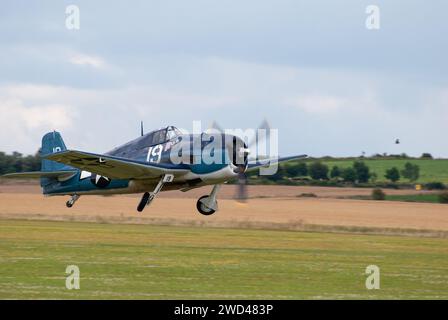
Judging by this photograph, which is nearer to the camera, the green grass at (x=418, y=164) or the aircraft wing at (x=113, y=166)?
the aircraft wing at (x=113, y=166)

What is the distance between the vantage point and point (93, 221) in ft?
127

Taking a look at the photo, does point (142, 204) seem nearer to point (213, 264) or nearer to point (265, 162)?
point (265, 162)

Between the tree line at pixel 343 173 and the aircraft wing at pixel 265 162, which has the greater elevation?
the tree line at pixel 343 173

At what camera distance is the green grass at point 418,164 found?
75688mm

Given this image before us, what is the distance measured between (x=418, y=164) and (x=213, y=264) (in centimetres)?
6244

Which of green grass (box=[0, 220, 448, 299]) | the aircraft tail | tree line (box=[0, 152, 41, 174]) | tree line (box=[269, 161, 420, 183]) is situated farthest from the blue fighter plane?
tree line (box=[269, 161, 420, 183])

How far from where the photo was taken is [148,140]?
27500mm

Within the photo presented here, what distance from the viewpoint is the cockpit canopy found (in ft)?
87.9

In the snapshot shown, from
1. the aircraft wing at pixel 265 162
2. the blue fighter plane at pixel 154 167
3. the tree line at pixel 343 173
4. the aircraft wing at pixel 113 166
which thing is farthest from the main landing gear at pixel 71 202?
the tree line at pixel 343 173

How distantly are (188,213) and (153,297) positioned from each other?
2836 cm

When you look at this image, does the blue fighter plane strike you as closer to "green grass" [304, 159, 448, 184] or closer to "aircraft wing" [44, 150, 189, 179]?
"aircraft wing" [44, 150, 189, 179]

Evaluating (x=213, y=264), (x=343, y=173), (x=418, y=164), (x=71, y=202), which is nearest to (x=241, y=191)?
(x=71, y=202)

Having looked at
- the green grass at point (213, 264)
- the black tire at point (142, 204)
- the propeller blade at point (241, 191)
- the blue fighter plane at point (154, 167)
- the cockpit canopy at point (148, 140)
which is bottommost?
the green grass at point (213, 264)

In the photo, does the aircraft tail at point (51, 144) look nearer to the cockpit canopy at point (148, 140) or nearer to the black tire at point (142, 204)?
the cockpit canopy at point (148, 140)
